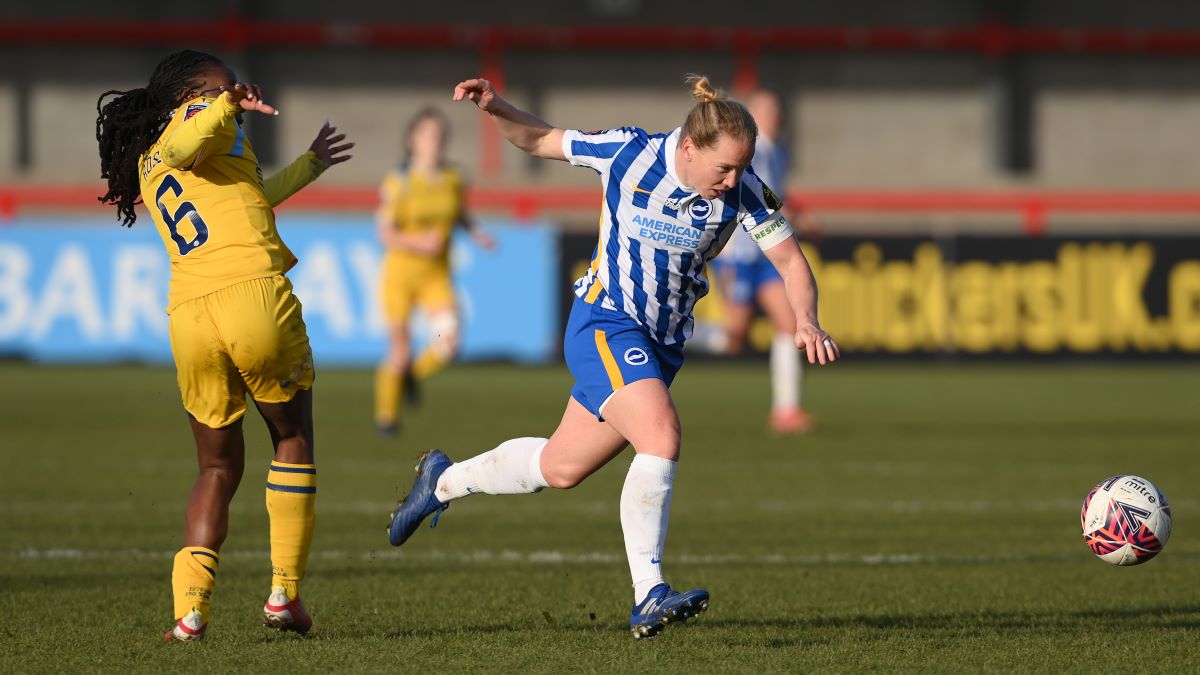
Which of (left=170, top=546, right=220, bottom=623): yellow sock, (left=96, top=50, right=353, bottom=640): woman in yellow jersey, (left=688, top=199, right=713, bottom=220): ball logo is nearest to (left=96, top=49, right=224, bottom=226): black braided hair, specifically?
(left=96, top=50, right=353, bottom=640): woman in yellow jersey

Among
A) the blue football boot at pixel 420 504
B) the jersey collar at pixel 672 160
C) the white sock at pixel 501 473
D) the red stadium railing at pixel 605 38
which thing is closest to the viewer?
the jersey collar at pixel 672 160

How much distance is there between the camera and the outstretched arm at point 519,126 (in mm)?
5531

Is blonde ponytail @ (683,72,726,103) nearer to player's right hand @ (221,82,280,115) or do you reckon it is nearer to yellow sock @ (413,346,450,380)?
player's right hand @ (221,82,280,115)

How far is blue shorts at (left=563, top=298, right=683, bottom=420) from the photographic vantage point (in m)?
5.34

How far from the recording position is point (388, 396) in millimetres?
12086

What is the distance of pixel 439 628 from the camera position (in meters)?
5.38

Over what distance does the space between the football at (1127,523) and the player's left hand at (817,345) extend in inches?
54.1

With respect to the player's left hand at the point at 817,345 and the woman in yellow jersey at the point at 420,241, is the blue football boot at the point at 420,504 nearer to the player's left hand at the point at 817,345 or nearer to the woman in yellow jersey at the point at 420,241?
the player's left hand at the point at 817,345

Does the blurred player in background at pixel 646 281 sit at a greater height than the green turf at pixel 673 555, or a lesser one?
greater

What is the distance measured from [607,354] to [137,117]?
5.07 feet

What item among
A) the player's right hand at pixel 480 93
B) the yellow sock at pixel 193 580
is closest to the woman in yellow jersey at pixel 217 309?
the yellow sock at pixel 193 580

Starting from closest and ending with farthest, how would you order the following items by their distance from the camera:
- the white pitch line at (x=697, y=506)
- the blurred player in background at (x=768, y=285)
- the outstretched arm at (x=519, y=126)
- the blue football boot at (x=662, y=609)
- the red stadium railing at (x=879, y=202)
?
the blue football boot at (x=662, y=609) < the outstretched arm at (x=519, y=126) < the white pitch line at (x=697, y=506) < the blurred player in background at (x=768, y=285) < the red stadium railing at (x=879, y=202)

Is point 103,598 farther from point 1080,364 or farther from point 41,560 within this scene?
point 1080,364

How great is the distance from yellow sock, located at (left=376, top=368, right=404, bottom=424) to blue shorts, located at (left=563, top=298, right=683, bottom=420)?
659cm
